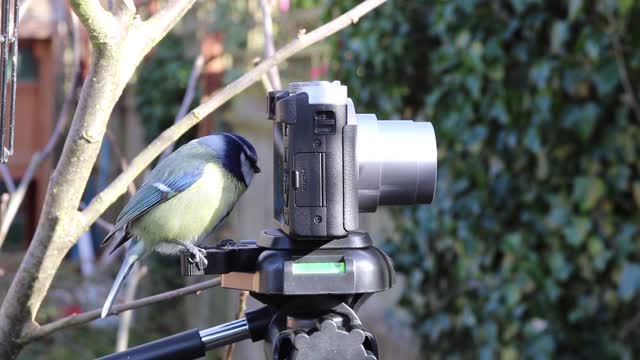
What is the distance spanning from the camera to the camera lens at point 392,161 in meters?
1.30

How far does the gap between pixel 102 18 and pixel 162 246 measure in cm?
49

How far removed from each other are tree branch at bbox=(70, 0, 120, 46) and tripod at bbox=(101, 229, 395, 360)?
321 millimetres

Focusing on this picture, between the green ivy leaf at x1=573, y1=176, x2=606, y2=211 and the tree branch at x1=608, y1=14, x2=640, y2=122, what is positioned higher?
the tree branch at x1=608, y1=14, x2=640, y2=122

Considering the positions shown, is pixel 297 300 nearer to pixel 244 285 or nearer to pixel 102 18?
pixel 244 285

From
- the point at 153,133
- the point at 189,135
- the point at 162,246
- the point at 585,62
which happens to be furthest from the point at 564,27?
the point at 153,133

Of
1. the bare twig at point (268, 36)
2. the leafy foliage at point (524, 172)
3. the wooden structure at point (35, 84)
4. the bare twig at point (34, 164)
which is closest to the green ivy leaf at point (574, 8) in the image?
the leafy foliage at point (524, 172)

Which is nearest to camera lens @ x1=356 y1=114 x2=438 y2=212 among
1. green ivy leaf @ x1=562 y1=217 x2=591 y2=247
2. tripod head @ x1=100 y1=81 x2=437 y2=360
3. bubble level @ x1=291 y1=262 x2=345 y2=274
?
tripod head @ x1=100 y1=81 x2=437 y2=360

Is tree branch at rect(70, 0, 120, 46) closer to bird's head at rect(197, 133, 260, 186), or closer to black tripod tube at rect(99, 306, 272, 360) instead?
bird's head at rect(197, 133, 260, 186)

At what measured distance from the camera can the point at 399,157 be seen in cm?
131

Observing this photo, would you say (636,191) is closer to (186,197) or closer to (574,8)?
(574,8)

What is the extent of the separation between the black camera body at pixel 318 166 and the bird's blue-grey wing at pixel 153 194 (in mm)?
392

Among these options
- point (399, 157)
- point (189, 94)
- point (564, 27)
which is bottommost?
point (399, 157)

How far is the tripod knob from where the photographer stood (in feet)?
3.96

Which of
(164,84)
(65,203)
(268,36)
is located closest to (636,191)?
(268,36)
